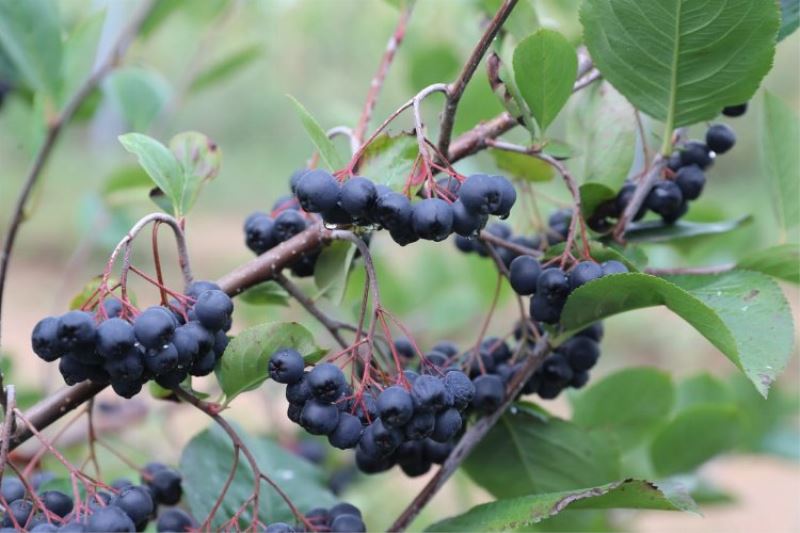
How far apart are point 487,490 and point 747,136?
1119 cm

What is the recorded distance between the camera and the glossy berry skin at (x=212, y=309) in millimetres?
798

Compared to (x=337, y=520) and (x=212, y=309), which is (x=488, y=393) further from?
(x=212, y=309)

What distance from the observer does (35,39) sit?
1.41m

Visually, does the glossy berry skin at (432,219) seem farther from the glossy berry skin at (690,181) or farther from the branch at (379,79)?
the glossy berry skin at (690,181)

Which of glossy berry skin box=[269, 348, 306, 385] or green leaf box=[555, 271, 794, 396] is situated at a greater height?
glossy berry skin box=[269, 348, 306, 385]

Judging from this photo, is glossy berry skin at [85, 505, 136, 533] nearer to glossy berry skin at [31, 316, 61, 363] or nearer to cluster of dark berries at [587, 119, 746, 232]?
glossy berry skin at [31, 316, 61, 363]

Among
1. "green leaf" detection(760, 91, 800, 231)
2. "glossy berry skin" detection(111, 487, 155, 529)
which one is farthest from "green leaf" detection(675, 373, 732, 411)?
"glossy berry skin" detection(111, 487, 155, 529)

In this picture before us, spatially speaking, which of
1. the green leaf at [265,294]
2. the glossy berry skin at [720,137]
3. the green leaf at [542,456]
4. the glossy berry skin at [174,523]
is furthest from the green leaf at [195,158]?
the glossy berry skin at [720,137]

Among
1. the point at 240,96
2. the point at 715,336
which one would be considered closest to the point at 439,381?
the point at 715,336

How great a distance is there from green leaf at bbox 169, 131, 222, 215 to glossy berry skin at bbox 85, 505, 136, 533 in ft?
1.12

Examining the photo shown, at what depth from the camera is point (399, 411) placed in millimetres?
787

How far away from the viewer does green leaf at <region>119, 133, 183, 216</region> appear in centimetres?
89

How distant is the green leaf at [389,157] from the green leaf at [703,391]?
1.04 metres

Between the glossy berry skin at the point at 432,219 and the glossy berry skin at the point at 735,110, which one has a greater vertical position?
the glossy berry skin at the point at 432,219
